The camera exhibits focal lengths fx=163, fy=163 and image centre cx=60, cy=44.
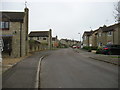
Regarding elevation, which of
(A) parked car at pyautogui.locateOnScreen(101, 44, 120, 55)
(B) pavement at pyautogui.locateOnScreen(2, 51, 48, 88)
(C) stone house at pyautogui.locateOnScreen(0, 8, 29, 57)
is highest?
(C) stone house at pyautogui.locateOnScreen(0, 8, 29, 57)

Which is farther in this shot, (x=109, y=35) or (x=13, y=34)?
(x=109, y=35)

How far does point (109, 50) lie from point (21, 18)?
46.7 ft

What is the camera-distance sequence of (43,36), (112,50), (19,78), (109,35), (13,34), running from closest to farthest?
(19,78)
(13,34)
(112,50)
(109,35)
(43,36)

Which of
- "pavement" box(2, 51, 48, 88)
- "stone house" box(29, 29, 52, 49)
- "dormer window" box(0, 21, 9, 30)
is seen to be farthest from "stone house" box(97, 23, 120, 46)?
"stone house" box(29, 29, 52, 49)

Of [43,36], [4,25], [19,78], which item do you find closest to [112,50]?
[4,25]

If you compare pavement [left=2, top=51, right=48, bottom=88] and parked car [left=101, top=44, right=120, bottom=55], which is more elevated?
parked car [left=101, top=44, right=120, bottom=55]

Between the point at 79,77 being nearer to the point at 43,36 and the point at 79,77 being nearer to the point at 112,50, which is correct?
the point at 112,50

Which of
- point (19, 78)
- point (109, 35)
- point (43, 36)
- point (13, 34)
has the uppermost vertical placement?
point (43, 36)

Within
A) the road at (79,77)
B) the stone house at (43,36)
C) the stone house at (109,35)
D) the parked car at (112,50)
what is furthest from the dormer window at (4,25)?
the stone house at (43,36)

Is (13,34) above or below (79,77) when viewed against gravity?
above

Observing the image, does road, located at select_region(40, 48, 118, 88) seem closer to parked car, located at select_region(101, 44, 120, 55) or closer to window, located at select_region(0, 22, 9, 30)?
parked car, located at select_region(101, 44, 120, 55)

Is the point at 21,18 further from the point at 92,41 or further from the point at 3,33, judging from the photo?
the point at 92,41

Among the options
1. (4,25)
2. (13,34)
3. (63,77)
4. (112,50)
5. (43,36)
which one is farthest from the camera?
(43,36)

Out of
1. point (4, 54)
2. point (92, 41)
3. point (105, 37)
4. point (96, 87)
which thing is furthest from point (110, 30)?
point (96, 87)
